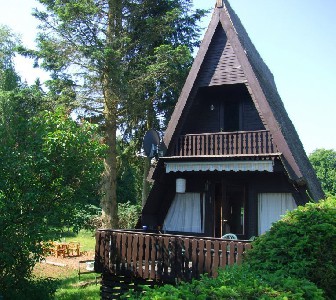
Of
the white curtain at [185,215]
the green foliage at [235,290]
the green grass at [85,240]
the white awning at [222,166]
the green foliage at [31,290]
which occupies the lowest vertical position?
the green grass at [85,240]

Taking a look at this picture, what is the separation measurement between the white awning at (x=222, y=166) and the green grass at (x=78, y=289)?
16.8 feet

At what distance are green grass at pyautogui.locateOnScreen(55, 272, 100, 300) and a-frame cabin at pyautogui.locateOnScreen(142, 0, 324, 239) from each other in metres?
3.14

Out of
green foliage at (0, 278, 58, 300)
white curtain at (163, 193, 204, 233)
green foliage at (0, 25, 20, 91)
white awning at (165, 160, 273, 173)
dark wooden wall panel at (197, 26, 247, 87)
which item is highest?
green foliage at (0, 25, 20, 91)

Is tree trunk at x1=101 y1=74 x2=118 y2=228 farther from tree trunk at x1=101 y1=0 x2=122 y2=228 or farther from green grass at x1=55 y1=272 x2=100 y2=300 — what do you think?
green grass at x1=55 y1=272 x2=100 y2=300

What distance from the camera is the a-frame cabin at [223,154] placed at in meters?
12.0

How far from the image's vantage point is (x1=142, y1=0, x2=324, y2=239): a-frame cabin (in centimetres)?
1197

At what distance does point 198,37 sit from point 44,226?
46.6 feet

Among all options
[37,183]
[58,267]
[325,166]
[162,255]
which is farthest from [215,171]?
[325,166]

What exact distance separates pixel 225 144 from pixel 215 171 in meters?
1.31

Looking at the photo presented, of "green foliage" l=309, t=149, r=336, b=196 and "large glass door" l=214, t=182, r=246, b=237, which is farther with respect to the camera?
"green foliage" l=309, t=149, r=336, b=196

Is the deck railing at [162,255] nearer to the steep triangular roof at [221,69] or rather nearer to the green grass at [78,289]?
the green grass at [78,289]

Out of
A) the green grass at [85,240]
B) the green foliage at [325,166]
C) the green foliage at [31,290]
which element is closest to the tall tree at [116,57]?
the green foliage at [31,290]

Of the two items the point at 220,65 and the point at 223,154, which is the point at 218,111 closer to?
the point at 220,65

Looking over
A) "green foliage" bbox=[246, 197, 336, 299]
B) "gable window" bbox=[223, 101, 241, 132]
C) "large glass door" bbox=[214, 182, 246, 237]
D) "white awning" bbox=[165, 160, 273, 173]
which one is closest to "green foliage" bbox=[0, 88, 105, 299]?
"white awning" bbox=[165, 160, 273, 173]
